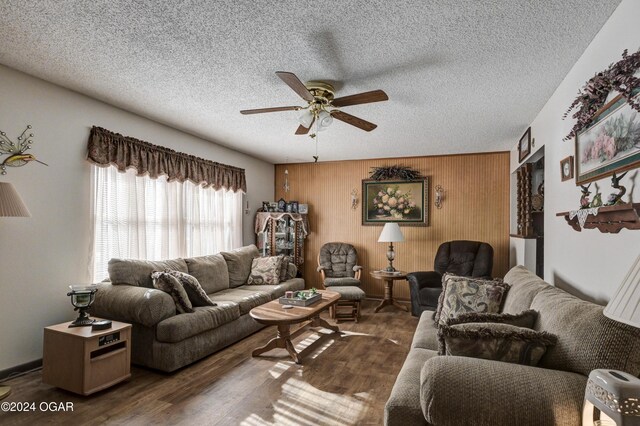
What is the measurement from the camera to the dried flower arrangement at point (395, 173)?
5.76m

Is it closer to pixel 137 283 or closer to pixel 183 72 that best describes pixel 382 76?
pixel 183 72

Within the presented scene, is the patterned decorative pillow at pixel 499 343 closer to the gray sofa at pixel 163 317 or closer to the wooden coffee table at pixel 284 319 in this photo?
the wooden coffee table at pixel 284 319

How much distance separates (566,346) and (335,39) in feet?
6.76

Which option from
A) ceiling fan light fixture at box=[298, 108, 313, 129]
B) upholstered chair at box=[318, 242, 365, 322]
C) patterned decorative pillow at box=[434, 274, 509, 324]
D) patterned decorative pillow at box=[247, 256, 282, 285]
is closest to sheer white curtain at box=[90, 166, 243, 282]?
patterned decorative pillow at box=[247, 256, 282, 285]

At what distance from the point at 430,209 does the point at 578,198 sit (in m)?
3.35

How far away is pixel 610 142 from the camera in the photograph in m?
1.83

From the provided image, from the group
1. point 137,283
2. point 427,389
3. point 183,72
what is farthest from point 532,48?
point 137,283

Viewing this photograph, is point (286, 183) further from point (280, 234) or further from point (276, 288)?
point (276, 288)

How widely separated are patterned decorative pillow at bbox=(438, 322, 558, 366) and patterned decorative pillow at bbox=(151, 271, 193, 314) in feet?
8.07

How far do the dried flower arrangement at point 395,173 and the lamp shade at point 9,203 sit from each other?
475 centimetres

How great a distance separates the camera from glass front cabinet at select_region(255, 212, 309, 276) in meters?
5.83

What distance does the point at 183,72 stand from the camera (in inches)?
106

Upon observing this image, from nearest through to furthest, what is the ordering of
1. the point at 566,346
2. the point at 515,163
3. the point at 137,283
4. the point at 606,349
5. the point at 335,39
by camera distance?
1. the point at 606,349
2. the point at 566,346
3. the point at 335,39
4. the point at 137,283
5. the point at 515,163

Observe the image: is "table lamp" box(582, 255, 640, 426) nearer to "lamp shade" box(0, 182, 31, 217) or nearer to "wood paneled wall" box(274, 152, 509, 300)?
"lamp shade" box(0, 182, 31, 217)
